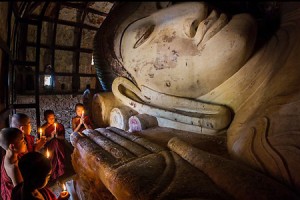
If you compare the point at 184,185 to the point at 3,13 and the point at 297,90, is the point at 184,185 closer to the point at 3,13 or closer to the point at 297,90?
the point at 297,90

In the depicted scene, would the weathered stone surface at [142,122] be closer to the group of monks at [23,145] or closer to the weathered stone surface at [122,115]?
the weathered stone surface at [122,115]

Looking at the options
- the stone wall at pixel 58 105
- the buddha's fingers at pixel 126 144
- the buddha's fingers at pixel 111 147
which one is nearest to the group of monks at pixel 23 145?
the buddha's fingers at pixel 111 147

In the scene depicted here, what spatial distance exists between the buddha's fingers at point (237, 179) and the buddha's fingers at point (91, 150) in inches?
19.9

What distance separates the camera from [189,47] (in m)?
2.01

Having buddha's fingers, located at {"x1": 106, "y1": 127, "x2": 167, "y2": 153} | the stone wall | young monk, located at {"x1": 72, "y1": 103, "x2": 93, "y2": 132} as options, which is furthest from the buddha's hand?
the stone wall

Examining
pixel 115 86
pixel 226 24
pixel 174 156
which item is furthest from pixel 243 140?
pixel 115 86

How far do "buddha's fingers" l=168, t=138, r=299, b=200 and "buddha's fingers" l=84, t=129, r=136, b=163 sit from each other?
0.40 metres

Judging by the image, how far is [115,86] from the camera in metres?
2.75

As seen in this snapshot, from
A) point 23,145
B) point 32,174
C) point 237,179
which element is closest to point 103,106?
point 23,145

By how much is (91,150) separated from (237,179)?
104 cm

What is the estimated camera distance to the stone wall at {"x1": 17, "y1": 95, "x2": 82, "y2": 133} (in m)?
5.04

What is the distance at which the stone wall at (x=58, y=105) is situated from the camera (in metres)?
5.04

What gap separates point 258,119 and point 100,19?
6.11 m

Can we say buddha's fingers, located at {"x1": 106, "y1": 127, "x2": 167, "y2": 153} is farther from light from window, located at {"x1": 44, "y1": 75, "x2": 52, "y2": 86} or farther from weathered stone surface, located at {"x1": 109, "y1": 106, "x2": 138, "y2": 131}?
light from window, located at {"x1": 44, "y1": 75, "x2": 52, "y2": 86}
